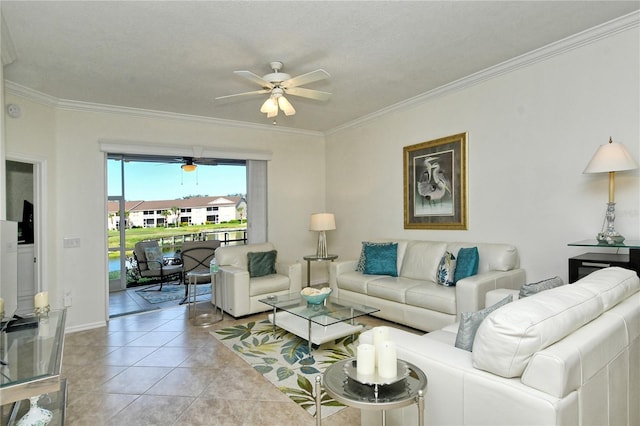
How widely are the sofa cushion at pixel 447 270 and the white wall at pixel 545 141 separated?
46 cm

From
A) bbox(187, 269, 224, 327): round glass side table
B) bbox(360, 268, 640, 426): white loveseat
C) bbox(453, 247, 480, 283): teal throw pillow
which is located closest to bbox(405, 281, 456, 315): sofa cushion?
bbox(453, 247, 480, 283): teal throw pillow

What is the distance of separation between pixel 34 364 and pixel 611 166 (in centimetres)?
376

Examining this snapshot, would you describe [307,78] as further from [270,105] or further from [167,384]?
[167,384]

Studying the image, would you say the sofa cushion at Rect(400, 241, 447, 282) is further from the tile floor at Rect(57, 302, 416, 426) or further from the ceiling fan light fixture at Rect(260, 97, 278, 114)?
the ceiling fan light fixture at Rect(260, 97, 278, 114)

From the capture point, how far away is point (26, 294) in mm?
4184

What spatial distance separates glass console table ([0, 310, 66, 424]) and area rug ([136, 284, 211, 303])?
132 inches

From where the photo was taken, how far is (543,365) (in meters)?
1.28

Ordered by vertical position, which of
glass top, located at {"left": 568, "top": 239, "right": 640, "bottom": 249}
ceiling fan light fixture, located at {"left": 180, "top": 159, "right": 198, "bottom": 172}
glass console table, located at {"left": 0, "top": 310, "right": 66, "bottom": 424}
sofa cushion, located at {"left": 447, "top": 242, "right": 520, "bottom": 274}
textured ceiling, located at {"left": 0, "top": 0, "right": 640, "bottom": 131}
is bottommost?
glass console table, located at {"left": 0, "top": 310, "right": 66, "bottom": 424}

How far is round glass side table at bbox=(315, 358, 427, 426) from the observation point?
1.38 meters

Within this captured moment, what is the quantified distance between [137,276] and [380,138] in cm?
526

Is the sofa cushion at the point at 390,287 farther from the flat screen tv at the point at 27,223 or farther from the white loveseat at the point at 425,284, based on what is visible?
the flat screen tv at the point at 27,223

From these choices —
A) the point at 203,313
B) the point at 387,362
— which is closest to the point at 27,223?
the point at 203,313

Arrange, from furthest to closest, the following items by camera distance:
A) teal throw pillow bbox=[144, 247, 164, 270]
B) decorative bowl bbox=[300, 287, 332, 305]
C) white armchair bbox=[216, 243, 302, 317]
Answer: teal throw pillow bbox=[144, 247, 164, 270]
white armchair bbox=[216, 243, 302, 317]
decorative bowl bbox=[300, 287, 332, 305]

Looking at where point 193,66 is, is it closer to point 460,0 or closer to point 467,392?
point 460,0
